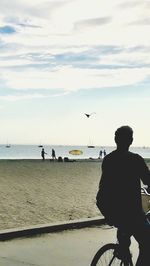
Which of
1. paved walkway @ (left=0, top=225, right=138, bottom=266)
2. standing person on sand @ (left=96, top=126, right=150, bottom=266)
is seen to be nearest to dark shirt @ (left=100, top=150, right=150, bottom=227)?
standing person on sand @ (left=96, top=126, right=150, bottom=266)

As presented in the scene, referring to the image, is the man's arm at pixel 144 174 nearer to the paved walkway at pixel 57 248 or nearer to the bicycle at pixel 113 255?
the bicycle at pixel 113 255

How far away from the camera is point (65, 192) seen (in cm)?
1591

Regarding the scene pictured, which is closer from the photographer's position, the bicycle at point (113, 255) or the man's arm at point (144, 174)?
the man's arm at point (144, 174)

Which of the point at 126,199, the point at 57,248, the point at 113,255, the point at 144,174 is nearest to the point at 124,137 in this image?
the point at 144,174

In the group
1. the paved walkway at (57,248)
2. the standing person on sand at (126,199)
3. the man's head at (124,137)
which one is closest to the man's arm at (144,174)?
the standing person on sand at (126,199)

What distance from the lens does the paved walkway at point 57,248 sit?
236 inches

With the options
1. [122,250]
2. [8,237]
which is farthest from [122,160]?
[8,237]

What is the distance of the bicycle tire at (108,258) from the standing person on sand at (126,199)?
0.13 m

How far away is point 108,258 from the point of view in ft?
13.7

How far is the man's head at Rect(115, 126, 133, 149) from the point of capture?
163 inches

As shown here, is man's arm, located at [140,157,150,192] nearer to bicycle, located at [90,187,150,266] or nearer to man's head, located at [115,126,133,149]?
man's head, located at [115,126,133,149]

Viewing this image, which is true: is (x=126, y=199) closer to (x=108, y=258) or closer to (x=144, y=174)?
(x=144, y=174)

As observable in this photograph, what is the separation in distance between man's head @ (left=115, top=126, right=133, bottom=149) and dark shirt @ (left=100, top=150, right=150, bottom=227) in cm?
9

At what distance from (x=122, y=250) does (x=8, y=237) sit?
374 centimetres
